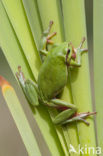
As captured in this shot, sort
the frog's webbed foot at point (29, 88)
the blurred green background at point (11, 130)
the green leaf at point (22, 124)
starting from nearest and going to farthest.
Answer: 1. the green leaf at point (22, 124)
2. the frog's webbed foot at point (29, 88)
3. the blurred green background at point (11, 130)

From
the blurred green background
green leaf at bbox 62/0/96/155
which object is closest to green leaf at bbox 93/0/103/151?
green leaf at bbox 62/0/96/155

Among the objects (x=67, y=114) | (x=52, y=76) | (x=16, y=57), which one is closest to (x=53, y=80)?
(x=52, y=76)

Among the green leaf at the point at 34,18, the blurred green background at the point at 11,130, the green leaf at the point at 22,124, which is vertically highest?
the green leaf at the point at 34,18

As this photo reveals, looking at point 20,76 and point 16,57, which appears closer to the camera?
point 16,57

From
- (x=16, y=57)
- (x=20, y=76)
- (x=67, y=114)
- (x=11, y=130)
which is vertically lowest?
(x=11, y=130)

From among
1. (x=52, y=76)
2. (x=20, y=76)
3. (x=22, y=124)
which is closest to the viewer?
(x=22, y=124)

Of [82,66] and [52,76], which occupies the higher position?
→ [82,66]

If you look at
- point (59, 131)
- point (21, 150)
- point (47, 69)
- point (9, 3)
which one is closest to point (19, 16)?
point (9, 3)

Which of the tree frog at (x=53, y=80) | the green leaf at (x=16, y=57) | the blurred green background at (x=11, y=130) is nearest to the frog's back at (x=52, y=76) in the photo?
the tree frog at (x=53, y=80)

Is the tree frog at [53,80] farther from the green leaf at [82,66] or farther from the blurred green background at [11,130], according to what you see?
the blurred green background at [11,130]

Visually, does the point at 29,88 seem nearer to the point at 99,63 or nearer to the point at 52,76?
the point at 52,76
